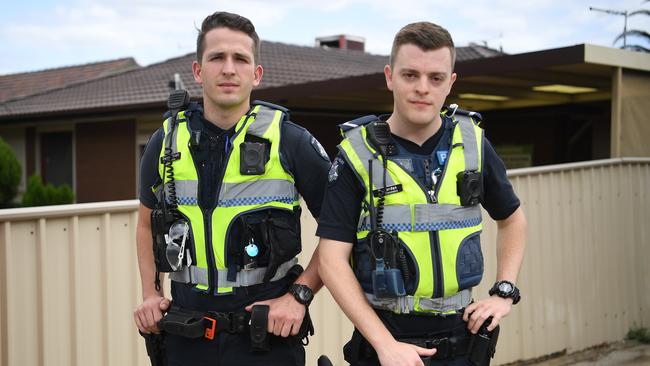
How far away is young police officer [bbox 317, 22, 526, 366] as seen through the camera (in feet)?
8.22

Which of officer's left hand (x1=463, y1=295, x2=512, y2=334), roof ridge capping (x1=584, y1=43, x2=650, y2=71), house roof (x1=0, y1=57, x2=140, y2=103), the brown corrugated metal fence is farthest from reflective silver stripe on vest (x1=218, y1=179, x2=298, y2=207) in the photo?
house roof (x1=0, y1=57, x2=140, y2=103)

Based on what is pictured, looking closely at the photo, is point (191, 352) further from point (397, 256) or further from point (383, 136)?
point (383, 136)

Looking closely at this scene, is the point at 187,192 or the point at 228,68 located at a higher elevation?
the point at 228,68

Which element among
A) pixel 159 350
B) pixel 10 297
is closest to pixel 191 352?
pixel 159 350

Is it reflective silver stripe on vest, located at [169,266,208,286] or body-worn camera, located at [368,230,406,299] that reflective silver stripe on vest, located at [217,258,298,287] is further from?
body-worn camera, located at [368,230,406,299]

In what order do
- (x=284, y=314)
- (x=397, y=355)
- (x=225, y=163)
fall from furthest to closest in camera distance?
(x=225, y=163)
(x=284, y=314)
(x=397, y=355)

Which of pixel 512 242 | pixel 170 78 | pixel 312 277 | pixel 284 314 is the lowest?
pixel 284 314

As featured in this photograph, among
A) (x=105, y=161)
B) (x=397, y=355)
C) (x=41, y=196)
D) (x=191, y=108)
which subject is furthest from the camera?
(x=105, y=161)

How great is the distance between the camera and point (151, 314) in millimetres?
2873

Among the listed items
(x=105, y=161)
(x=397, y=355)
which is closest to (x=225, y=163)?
(x=397, y=355)

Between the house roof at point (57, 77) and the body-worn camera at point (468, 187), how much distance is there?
27.6 metres

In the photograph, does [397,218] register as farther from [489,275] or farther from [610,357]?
[610,357]

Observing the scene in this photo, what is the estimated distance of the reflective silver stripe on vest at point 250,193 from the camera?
2.78 metres

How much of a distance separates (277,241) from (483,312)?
2.56 feet
